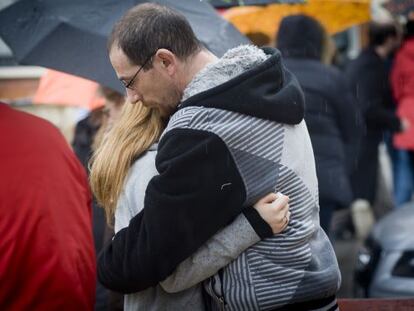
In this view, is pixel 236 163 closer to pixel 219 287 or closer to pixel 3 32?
pixel 219 287

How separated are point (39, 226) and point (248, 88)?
3.13ft

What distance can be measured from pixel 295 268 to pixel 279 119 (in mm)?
461

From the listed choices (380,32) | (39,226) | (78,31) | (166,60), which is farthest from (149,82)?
(380,32)

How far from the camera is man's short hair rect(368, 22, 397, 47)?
29.3 feet

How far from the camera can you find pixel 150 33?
9.42 ft

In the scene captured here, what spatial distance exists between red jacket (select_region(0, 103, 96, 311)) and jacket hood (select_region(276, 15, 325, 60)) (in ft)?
8.89

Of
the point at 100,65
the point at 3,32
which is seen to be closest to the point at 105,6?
the point at 100,65

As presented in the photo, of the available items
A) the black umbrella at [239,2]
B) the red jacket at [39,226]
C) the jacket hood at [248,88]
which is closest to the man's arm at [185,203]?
the jacket hood at [248,88]

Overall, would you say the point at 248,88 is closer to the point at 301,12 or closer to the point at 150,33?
the point at 150,33

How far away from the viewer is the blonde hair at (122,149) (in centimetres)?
306

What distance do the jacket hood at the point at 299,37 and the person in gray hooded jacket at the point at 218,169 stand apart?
291 centimetres

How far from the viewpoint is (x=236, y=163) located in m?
2.81

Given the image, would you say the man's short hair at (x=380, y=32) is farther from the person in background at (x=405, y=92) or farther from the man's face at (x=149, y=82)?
the man's face at (x=149, y=82)

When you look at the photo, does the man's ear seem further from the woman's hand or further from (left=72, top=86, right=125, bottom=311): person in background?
(left=72, top=86, right=125, bottom=311): person in background
